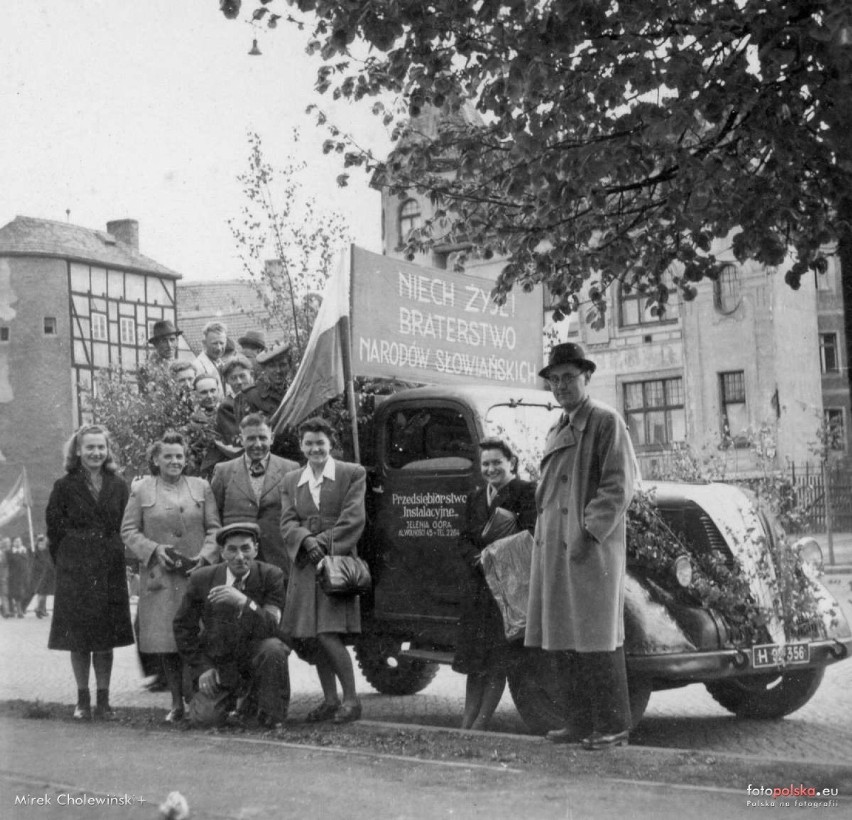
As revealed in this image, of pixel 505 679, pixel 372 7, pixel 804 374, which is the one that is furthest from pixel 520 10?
pixel 804 374

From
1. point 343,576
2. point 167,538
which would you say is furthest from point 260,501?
point 343,576

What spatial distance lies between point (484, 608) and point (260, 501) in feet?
6.35

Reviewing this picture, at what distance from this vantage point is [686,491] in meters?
7.68

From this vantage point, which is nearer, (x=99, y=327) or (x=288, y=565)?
(x=288, y=565)

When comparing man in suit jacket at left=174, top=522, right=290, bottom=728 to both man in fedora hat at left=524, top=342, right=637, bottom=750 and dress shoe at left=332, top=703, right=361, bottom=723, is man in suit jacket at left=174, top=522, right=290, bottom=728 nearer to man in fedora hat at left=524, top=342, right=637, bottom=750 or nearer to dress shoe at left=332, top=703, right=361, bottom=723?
dress shoe at left=332, top=703, right=361, bottom=723

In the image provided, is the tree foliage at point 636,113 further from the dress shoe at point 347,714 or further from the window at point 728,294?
the window at point 728,294

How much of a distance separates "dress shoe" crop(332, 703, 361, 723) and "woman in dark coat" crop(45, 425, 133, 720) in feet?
5.25

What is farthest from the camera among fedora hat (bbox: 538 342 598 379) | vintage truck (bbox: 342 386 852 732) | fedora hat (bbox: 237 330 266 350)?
fedora hat (bbox: 237 330 266 350)

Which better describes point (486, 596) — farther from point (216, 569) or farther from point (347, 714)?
point (216, 569)

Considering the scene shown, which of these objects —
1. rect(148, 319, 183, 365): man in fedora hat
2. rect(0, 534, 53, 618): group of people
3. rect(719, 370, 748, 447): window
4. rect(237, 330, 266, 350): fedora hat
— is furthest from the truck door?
rect(719, 370, 748, 447): window

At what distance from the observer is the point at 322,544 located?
7.99 metres

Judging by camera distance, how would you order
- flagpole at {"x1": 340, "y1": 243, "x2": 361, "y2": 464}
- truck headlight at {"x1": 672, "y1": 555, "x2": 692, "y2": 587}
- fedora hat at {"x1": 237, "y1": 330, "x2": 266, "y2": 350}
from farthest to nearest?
fedora hat at {"x1": 237, "y1": 330, "x2": 266, "y2": 350} → flagpole at {"x1": 340, "y1": 243, "x2": 361, "y2": 464} → truck headlight at {"x1": 672, "y1": 555, "x2": 692, "y2": 587}

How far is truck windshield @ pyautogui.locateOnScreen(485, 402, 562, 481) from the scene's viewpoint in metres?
7.81

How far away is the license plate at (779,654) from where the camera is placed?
706 centimetres
